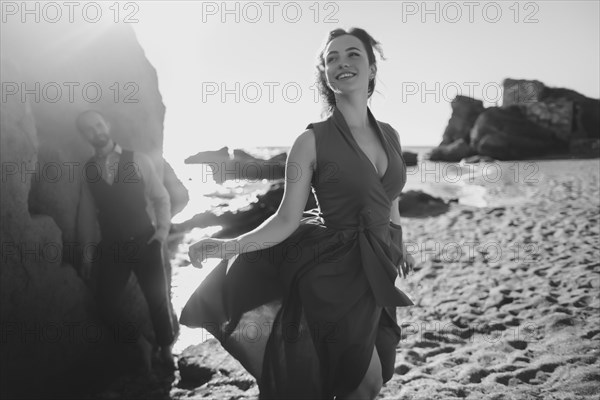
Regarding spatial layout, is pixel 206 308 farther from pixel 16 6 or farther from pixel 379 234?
pixel 16 6

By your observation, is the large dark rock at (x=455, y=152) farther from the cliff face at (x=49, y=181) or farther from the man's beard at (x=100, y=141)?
the man's beard at (x=100, y=141)

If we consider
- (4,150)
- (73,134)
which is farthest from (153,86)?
(4,150)

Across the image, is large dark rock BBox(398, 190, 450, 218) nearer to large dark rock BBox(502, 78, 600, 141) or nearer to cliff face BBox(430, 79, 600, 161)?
cliff face BBox(430, 79, 600, 161)

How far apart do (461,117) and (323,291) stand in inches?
1940

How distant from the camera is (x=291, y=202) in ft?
7.08

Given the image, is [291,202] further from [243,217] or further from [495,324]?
[243,217]

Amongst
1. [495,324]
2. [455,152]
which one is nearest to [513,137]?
[455,152]

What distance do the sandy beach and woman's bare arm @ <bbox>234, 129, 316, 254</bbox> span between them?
206cm

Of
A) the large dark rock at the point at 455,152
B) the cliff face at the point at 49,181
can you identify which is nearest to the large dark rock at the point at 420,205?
the cliff face at the point at 49,181

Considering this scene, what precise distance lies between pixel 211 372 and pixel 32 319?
5.07 feet

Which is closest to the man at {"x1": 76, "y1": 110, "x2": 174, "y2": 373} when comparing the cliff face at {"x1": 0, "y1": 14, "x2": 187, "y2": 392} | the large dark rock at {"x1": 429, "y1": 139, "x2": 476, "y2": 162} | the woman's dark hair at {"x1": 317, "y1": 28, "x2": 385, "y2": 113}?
the cliff face at {"x1": 0, "y1": 14, "x2": 187, "y2": 392}

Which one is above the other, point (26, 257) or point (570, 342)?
point (26, 257)

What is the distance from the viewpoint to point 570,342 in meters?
4.06

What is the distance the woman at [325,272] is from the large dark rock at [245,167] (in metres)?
20.7
